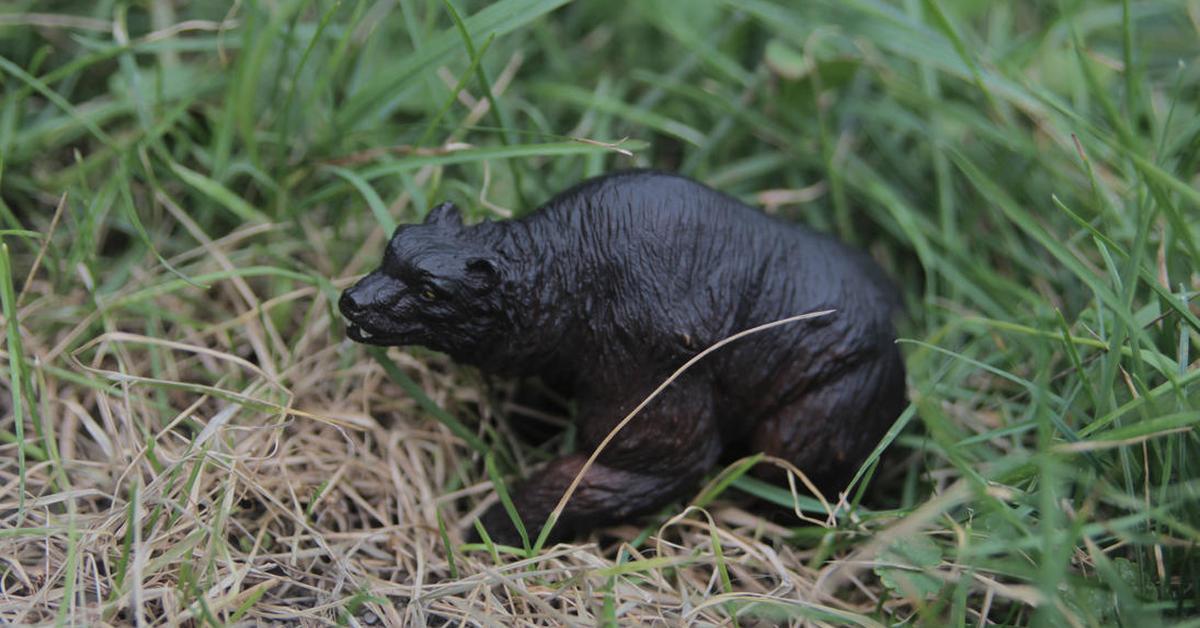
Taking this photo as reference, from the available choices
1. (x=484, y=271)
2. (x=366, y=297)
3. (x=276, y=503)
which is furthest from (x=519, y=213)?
(x=276, y=503)

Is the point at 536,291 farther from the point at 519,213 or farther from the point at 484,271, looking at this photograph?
the point at 519,213

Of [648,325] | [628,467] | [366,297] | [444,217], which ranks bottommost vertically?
[628,467]

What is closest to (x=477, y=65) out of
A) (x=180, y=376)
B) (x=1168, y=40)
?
(x=180, y=376)

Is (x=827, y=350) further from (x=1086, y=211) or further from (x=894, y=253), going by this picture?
(x=1086, y=211)

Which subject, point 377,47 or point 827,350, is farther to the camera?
point 377,47

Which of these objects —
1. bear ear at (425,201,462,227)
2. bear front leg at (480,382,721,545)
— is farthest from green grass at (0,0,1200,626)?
bear ear at (425,201,462,227)

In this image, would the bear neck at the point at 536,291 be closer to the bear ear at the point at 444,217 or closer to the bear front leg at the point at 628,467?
the bear ear at the point at 444,217
